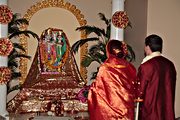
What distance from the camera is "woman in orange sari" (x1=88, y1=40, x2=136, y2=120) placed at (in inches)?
166

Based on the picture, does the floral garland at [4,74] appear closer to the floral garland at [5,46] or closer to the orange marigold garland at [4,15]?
the floral garland at [5,46]

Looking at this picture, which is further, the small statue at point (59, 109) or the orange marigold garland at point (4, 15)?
the small statue at point (59, 109)

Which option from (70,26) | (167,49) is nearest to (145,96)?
(167,49)

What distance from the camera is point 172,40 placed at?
6.53 metres

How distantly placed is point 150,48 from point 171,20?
8.90 ft

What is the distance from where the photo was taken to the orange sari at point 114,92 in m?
4.21

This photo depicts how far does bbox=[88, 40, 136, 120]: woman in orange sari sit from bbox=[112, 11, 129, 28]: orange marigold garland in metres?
2.09

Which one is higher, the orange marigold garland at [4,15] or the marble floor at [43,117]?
the orange marigold garland at [4,15]

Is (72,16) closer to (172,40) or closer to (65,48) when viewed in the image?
(65,48)

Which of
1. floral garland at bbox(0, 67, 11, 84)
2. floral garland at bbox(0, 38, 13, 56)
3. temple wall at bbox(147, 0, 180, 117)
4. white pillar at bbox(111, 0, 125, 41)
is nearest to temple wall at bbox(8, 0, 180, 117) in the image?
temple wall at bbox(147, 0, 180, 117)

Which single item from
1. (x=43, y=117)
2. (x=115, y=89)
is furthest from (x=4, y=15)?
(x=115, y=89)

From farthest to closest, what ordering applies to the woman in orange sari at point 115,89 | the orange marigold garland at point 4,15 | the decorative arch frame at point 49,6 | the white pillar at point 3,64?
the decorative arch frame at point 49,6 → the white pillar at point 3,64 → the orange marigold garland at point 4,15 → the woman in orange sari at point 115,89

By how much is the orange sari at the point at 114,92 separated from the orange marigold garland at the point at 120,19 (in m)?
2.13

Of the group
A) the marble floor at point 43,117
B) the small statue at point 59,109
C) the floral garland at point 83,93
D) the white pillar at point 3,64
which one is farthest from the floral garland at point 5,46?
the floral garland at point 83,93
